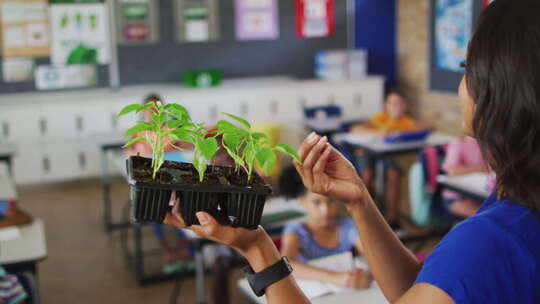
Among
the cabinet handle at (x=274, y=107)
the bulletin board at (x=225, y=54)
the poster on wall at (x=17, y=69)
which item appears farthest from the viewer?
the cabinet handle at (x=274, y=107)

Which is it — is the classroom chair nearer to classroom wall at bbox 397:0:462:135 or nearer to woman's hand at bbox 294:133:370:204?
woman's hand at bbox 294:133:370:204

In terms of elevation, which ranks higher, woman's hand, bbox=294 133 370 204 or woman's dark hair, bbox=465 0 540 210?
woman's dark hair, bbox=465 0 540 210

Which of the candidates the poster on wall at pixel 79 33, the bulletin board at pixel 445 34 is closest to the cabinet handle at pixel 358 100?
the poster on wall at pixel 79 33

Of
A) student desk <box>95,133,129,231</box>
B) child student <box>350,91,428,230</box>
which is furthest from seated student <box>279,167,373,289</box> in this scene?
student desk <box>95,133,129,231</box>

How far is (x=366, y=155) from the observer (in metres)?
5.18

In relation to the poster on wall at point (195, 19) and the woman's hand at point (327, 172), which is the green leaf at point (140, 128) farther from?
the poster on wall at point (195, 19)

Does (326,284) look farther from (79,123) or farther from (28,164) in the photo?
(28,164)

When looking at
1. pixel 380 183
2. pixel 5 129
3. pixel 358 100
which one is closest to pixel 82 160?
pixel 5 129

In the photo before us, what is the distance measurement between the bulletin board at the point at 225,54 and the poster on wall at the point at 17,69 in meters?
0.07

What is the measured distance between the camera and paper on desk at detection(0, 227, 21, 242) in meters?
2.96

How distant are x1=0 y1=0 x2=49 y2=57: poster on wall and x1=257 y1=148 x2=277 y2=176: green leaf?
241 inches

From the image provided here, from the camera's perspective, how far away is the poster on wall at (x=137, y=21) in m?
6.97

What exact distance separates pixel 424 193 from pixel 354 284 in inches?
82.3

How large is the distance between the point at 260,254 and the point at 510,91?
0.47 metres
